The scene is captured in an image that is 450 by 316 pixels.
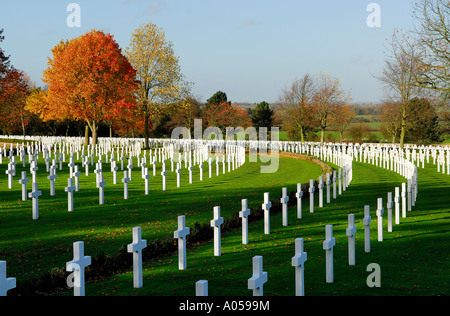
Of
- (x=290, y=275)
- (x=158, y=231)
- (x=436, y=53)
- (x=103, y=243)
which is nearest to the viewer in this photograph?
(x=290, y=275)

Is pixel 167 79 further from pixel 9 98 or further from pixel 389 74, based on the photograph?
pixel 389 74

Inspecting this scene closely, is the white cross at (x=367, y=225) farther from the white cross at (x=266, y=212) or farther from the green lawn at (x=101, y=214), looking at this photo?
the green lawn at (x=101, y=214)

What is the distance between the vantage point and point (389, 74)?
1854 inches

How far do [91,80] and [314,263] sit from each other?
3880 cm

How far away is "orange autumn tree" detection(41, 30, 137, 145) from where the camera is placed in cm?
4484

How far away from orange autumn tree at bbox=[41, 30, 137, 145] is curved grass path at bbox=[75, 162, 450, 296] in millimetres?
32973

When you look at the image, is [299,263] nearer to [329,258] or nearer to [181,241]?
[329,258]

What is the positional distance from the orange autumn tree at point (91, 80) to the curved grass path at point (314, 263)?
108 ft

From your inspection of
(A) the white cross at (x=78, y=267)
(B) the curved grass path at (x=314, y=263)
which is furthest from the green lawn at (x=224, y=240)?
(A) the white cross at (x=78, y=267)

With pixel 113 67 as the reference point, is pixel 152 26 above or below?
above

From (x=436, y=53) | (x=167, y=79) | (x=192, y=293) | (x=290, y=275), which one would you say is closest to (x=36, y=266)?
(x=192, y=293)

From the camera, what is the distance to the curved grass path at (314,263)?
25.7 feet

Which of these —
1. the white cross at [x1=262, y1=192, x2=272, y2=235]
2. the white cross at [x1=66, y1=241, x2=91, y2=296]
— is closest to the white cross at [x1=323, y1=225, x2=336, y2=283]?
the white cross at [x1=66, y1=241, x2=91, y2=296]

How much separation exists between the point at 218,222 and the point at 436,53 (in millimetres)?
13005
